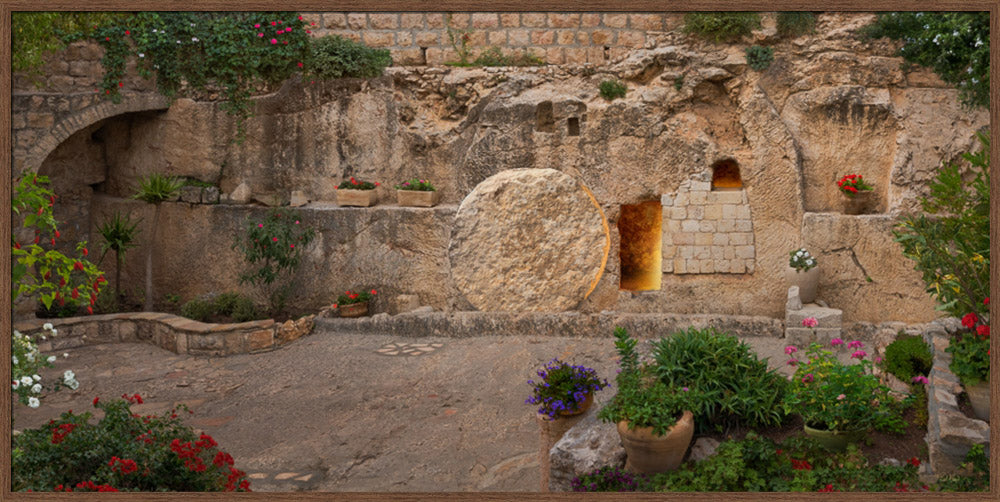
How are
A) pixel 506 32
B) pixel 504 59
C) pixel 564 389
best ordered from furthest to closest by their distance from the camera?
pixel 504 59 < pixel 506 32 < pixel 564 389

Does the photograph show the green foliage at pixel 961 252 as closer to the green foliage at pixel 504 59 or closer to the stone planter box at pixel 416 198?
the green foliage at pixel 504 59

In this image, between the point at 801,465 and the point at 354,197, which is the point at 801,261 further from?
the point at 354,197

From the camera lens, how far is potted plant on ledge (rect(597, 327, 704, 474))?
728 centimetres

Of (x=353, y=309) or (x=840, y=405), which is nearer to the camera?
(x=840, y=405)

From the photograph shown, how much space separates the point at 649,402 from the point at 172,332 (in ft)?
28.5

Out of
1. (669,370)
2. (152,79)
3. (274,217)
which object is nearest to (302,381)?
(274,217)

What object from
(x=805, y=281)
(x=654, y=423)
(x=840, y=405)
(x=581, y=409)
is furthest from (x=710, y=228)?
(x=654, y=423)

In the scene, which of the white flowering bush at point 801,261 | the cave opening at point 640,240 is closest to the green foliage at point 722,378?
the white flowering bush at point 801,261

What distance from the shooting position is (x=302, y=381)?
1202 centimetres

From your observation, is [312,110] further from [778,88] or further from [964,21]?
[964,21]

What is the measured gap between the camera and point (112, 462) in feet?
22.5

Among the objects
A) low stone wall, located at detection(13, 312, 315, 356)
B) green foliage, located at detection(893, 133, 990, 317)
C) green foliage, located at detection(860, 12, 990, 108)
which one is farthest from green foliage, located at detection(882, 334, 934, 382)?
low stone wall, located at detection(13, 312, 315, 356)

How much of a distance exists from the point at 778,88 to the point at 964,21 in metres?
3.87

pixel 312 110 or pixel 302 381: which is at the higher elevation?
pixel 312 110
